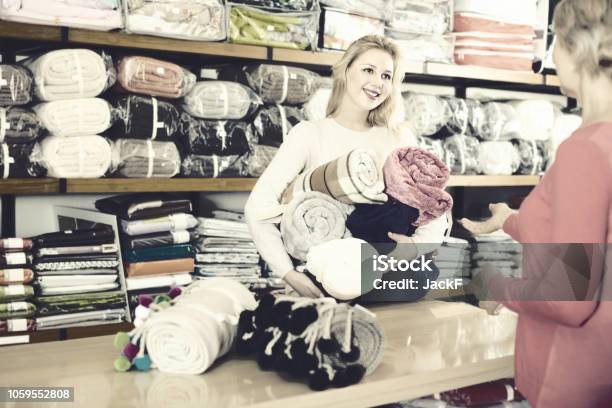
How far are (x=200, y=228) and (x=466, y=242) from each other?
3.92ft

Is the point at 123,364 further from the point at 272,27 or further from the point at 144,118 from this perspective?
the point at 272,27

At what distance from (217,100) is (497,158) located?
146 centimetres

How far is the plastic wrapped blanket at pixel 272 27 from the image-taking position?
8.45ft

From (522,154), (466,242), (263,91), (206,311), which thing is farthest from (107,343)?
(522,154)

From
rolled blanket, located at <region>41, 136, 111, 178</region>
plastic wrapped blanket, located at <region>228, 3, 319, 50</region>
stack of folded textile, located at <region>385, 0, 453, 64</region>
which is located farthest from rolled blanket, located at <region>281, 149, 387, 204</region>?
stack of folded textile, located at <region>385, 0, 453, 64</region>

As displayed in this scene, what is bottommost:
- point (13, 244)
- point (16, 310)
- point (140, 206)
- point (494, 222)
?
point (16, 310)

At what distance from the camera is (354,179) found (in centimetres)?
145

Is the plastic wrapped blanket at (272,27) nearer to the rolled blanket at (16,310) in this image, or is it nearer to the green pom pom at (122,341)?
the rolled blanket at (16,310)

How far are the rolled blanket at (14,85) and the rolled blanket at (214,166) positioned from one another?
60cm

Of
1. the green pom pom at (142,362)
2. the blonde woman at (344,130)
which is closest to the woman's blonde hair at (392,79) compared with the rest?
the blonde woman at (344,130)

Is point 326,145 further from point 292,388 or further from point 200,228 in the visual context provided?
point 292,388

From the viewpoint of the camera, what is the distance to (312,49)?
274cm

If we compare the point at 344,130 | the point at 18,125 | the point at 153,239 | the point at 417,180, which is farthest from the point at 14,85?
the point at 417,180

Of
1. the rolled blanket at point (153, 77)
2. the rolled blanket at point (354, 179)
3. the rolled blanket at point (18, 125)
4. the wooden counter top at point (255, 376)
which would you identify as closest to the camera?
the wooden counter top at point (255, 376)
